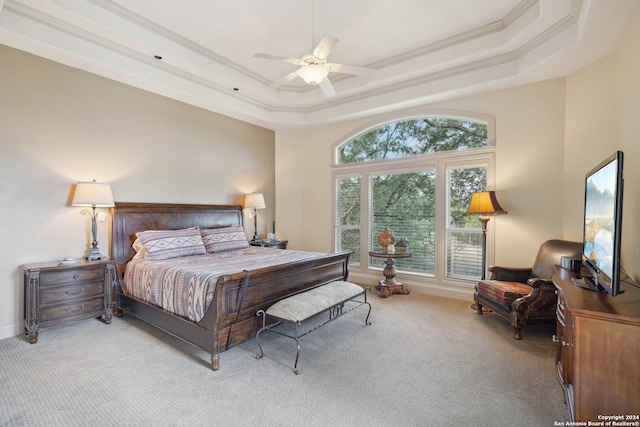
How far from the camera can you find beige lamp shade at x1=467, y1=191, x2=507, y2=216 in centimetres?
387

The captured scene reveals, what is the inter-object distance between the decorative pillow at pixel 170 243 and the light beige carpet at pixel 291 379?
0.89 metres

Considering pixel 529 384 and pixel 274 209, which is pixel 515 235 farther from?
pixel 274 209

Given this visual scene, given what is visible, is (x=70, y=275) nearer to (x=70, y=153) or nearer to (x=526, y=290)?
(x=70, y=153)

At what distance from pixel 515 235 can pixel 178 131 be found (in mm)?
5312

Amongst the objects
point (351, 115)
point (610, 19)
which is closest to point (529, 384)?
point (610, 19)

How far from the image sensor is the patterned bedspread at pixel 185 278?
2588 mm

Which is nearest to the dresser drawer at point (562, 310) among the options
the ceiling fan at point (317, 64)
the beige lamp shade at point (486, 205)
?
the beige lamp shade at point (486, 205)

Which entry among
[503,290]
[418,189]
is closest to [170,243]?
[418,189]

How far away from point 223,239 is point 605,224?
438 cm

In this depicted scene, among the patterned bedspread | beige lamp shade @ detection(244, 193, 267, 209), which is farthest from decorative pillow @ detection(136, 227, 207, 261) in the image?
beige lamp shade @ detection(244, 193, 267, 209)

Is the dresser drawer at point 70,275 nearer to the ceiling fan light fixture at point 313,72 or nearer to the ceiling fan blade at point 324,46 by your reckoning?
the ceiling fan light fixture at point 313,72

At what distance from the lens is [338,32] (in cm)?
364

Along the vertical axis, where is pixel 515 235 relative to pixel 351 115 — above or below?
below

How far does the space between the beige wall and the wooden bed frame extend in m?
0.24
